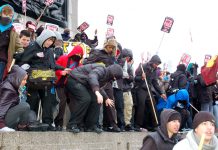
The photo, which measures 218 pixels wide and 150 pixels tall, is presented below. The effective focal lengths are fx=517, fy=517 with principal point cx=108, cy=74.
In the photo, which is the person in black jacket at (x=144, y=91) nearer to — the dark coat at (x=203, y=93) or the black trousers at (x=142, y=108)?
the black trousers at (x=142, y=108)

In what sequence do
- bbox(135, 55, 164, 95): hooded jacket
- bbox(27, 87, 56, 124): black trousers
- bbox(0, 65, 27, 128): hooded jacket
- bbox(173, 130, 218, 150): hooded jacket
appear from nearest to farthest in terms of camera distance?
bbox(173, 130, 218, 150): hooded jacket
bbox(0, 65, 27, 128): hooded jacket
bbox(27, 87, 56, 124): black trousers
bbox(135, 55, 164, 95): hooded jacket

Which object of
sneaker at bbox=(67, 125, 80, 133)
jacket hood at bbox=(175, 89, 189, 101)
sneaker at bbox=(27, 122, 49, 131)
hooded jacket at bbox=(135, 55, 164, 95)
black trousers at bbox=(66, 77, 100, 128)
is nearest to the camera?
sneaker at bbox=(27, 122, 49, 131)

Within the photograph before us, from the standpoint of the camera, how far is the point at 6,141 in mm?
7375

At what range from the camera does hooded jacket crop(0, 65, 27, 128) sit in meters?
7.73

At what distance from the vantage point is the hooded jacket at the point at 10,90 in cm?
773

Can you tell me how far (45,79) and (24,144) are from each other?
1255mm

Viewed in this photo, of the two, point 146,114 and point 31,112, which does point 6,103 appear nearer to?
point 31,112

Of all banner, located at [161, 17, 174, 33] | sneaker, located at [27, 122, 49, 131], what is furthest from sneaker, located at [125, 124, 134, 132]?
banner, located at [161, 17, 174, 33]

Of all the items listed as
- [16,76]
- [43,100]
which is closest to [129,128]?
[43,100]

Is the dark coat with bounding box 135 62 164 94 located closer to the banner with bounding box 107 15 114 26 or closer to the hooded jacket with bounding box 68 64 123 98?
the hooded jacket with bounding box 68 64 123 98

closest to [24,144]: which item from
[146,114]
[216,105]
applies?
[146,114]

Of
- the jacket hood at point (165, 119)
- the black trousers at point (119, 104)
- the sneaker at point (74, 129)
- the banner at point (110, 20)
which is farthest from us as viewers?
the banner at point (110, 20)

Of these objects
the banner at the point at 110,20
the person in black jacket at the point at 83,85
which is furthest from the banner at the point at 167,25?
the person in black jacket at the point at 83,85

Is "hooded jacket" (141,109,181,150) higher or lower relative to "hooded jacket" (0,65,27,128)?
lower
